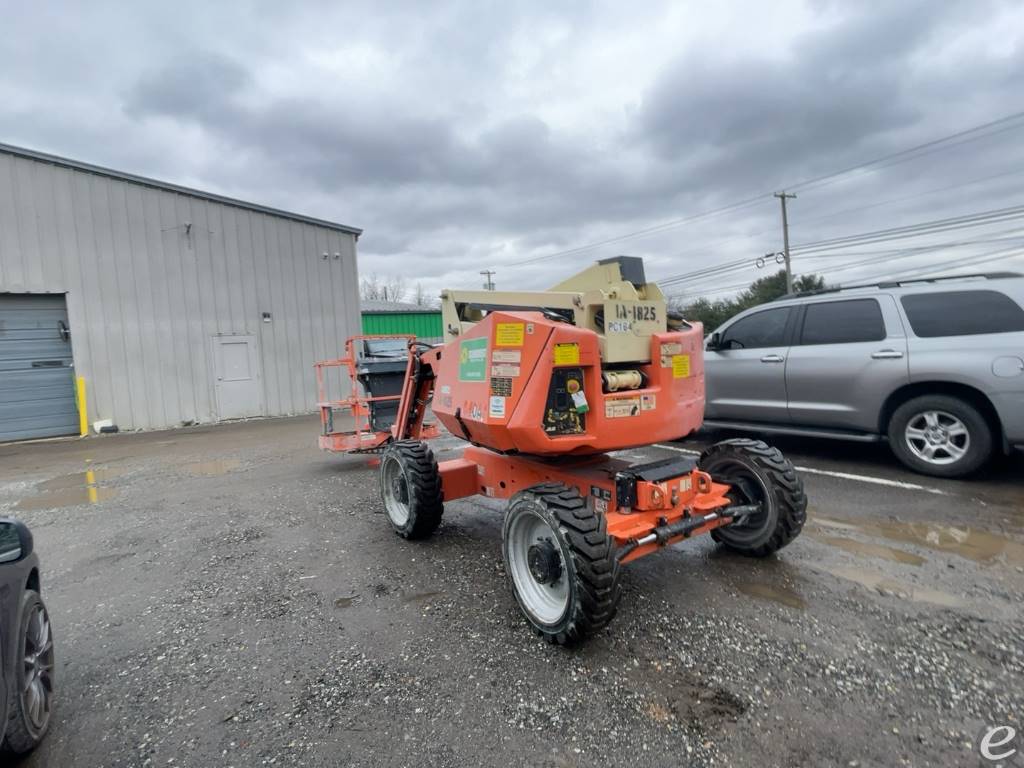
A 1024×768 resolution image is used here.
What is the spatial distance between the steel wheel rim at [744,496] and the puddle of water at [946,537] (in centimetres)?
108

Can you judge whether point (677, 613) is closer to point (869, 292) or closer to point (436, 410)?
point (436, 410)

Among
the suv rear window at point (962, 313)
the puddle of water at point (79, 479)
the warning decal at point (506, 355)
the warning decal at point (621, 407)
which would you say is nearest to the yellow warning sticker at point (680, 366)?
the warning decal at point (621, 407)

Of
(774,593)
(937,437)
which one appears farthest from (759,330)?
(774,593)

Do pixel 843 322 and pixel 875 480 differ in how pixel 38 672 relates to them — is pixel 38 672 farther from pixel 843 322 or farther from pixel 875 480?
pixel 843 322

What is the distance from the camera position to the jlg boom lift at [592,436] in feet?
9.38

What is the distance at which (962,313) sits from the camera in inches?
207

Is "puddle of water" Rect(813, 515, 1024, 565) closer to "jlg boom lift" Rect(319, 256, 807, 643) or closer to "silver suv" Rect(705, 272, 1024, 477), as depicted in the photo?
"jlg boom lift" Rect(319, 256, 807, 643)

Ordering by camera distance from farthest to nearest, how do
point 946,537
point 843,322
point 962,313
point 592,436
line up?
point 843,322 < point 962,313 < point 946,537 < point 592,436

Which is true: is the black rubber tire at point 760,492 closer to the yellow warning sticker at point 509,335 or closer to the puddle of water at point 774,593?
the puddle of water at point 774,593

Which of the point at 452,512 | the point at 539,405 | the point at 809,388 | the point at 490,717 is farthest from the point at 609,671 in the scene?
the point at 809,388

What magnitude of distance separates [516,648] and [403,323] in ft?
68.1

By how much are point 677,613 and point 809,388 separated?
4019 millimetres

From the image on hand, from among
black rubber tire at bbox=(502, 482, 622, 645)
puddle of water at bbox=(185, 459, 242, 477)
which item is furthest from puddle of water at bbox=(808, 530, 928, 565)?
puddle of water at bbox=(185, 459, 242, 477)

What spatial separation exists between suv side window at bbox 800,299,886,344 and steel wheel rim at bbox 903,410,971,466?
916 mm
